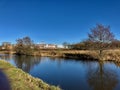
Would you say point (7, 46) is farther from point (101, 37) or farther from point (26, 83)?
point (26, 83)

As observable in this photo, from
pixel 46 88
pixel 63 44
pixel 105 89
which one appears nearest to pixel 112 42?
pixel 105 89

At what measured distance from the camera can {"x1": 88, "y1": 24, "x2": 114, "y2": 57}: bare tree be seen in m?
41.2

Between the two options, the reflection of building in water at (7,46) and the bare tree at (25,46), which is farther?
the reflection of building in water at (7,46)

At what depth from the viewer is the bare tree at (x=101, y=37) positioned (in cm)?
4116

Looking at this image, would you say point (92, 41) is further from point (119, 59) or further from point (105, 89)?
point (105, 89)

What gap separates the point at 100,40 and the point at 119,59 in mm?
6207

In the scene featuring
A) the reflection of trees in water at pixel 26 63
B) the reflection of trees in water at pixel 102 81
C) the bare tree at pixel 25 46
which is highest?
the bare tree at pixel 25 46

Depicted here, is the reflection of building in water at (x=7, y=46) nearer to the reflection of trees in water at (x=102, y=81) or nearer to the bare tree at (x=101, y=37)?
the bare tree at (x=101, y=37)

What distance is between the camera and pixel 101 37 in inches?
1623

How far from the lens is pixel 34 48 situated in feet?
244

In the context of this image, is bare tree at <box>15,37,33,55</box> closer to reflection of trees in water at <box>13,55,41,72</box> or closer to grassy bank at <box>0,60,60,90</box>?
reflection of trees in water at <box>13,55,41,72</box>

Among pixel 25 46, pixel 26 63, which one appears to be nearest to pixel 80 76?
pixel 26 63

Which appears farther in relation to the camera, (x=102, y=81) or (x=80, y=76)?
(x=80, y=76)

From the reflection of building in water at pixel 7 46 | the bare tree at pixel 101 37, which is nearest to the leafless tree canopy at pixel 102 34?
the bare tree at pixel 101 37
